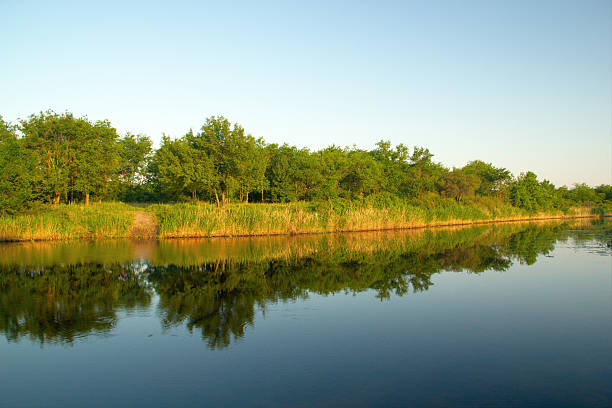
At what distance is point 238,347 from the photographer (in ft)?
21.4

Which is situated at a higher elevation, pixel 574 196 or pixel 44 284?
pixel 574 196

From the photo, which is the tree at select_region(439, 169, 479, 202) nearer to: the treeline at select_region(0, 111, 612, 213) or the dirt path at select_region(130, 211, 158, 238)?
the treeline at select_region(0, 111, 612, 213)

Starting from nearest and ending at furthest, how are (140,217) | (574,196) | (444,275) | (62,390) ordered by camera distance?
(62,390)
(444,275)
(140,217)
(574,196)

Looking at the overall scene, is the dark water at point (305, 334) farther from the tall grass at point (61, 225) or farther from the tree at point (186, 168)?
the tree at point (186, 168)

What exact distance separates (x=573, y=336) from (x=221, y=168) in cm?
3112

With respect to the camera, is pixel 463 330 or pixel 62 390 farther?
pixel 463 330

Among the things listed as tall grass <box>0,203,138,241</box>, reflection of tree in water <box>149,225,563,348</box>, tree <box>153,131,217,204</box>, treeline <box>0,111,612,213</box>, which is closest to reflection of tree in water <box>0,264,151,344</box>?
reflection of tree in water <box>149,225,563,348</box>

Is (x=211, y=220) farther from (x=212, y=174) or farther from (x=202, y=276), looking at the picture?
(x=202, y=276)

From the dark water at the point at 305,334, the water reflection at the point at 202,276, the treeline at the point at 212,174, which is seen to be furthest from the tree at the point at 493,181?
the dark water at the point at 305,334

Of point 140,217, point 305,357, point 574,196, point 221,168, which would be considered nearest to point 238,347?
point 305,357

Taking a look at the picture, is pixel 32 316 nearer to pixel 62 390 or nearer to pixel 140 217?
pixel 62 390

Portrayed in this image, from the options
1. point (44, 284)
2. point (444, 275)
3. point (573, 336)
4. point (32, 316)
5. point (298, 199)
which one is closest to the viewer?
point (573, 336)

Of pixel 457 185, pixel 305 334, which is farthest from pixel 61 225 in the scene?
pixel 457 185

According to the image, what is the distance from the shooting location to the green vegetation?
24250 mm
